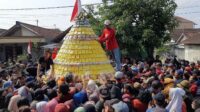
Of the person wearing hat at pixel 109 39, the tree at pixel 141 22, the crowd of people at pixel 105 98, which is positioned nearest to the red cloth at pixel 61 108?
the crowd of people at pixel 105 98

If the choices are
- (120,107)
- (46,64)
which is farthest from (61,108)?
(46,64)

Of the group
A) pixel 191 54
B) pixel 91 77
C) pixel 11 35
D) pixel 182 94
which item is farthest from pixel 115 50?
pixel 11 35

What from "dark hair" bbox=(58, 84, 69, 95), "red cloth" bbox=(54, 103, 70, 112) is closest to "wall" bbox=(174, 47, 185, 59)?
"dark hair" bbox=(58, 84, 69, 95)

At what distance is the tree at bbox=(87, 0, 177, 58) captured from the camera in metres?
24.5

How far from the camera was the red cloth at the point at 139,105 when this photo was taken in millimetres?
7738

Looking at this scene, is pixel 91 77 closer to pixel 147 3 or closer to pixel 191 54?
pixel 147 3

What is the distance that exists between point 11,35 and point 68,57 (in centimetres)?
2842

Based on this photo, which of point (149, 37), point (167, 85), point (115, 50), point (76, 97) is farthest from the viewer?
point (149, 37)

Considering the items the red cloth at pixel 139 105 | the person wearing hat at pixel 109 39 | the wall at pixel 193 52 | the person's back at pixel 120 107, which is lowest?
the wall at pixel 193 52

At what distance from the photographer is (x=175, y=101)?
745cm

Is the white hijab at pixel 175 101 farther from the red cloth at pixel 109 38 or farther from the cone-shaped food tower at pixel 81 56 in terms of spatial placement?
the red cloth at pixel 109 38

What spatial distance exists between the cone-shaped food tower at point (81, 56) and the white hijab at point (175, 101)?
584 cm

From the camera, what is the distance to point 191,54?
36.9m

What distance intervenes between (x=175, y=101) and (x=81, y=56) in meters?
6.38
